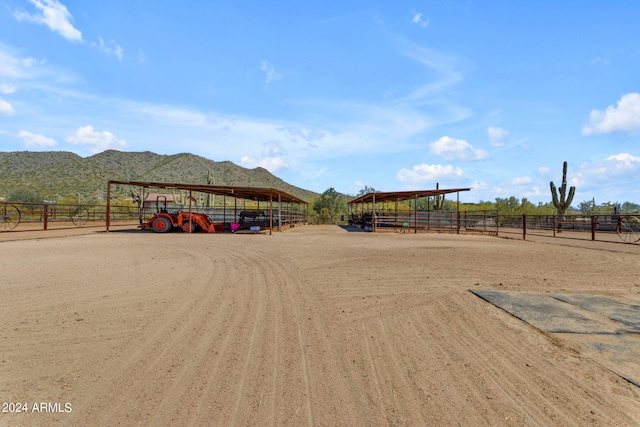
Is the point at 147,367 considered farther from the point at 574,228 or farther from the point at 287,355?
the point at 574,228

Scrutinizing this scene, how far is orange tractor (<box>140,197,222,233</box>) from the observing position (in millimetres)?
19734

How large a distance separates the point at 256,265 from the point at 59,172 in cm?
8098

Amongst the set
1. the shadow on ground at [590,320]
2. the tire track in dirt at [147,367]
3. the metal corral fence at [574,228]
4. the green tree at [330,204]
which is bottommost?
the tire track in dirt at [147,367]

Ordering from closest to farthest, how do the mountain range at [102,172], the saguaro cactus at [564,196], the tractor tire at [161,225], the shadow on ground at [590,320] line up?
1. the shadow on ground at [590,320]
2. the tractor tire at [161,225]
3. the saguaro cactus at [564,196]
4. the mountain range at [102,172]

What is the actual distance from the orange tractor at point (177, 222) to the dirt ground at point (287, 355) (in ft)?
41.1

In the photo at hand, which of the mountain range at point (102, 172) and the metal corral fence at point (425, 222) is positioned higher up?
the mountain range at point (102, 172)

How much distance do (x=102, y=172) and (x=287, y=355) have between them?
82920mm

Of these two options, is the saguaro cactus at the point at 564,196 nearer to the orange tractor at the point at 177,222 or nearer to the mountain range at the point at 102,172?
the orange tractor at the point at 177,222

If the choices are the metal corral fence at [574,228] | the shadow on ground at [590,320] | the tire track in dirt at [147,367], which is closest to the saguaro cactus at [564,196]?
the metal corral fence at [574,228]

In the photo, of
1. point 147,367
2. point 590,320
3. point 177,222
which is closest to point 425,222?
point 177,222

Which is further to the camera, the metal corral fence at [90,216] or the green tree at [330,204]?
the green tree at [330,204]

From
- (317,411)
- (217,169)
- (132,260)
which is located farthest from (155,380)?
(217,169)

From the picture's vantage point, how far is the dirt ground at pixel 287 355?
2.66 metres

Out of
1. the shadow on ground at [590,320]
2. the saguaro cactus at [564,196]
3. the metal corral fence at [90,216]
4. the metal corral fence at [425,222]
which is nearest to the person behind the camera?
the shadow on ground at [590,320]
